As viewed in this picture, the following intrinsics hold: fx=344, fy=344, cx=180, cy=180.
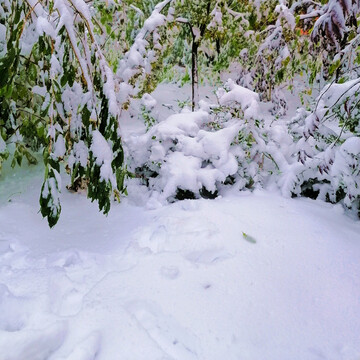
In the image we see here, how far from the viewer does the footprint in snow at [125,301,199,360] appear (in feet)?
4.02

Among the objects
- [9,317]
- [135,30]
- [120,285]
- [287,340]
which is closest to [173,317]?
[120,285]

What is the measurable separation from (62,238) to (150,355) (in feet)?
3.48

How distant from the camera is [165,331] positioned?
130 cm

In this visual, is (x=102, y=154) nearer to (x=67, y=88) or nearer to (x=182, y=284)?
(x=67, y=88)

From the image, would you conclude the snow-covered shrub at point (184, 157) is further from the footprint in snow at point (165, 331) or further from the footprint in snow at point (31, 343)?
the footprint in snow at point (31, 343)

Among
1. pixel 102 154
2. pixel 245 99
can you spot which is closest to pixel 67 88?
pixel 102 154

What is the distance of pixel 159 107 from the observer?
575cm

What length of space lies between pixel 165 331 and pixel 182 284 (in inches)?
11.2

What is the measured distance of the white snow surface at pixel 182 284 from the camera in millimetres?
1255

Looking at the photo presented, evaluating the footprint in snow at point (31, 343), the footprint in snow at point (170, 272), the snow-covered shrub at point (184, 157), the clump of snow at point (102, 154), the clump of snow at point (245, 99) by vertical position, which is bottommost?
the footprint in snow at point (31, 343)

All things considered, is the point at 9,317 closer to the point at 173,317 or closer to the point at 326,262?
the point at 173,317

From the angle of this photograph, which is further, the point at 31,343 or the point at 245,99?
the point at 245,99

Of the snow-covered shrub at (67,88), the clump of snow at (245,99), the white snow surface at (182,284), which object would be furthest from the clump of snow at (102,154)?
the clump of snow at (245,99)

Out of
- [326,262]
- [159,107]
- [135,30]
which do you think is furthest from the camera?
[159,107]
